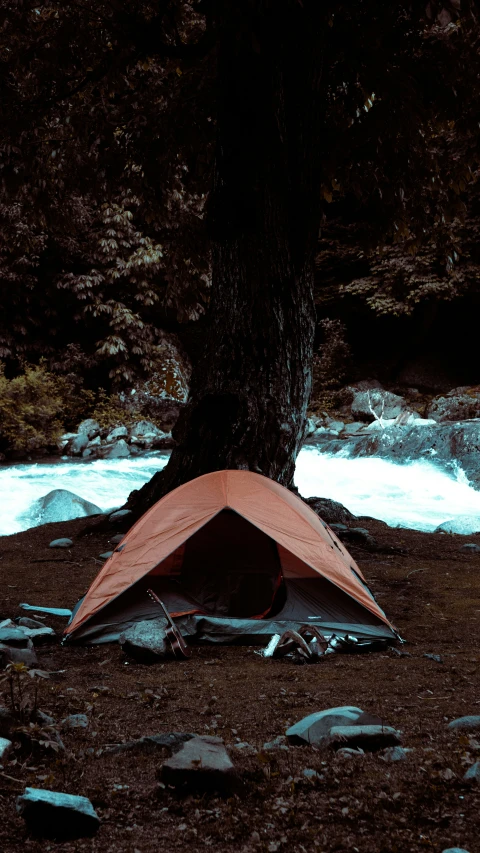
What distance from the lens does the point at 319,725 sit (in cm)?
266

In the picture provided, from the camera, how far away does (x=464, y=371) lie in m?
24.4

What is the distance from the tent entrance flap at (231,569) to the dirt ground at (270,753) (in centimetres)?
82

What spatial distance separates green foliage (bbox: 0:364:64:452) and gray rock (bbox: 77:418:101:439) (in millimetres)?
772

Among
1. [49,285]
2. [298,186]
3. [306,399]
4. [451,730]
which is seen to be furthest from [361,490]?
[49,285]

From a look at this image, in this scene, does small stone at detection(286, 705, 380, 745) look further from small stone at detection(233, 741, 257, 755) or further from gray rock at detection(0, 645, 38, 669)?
gray rock at detection(0, 645, 38, 669)

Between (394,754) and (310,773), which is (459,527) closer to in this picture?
(394,754)

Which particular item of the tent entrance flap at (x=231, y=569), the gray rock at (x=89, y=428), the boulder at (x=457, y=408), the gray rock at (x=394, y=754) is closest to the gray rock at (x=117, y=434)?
the gray rock at (x=89, y=428)

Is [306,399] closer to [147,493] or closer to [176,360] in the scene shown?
[147,493]

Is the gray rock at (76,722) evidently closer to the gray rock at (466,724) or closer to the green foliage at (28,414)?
the gray rock at (466,724)

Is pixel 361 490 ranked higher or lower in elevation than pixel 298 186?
lower

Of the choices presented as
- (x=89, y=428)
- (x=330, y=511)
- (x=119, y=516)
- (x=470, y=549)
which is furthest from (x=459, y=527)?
(x=89, y=428)

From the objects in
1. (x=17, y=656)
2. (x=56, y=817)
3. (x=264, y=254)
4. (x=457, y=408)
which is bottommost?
(x=17, y=656)

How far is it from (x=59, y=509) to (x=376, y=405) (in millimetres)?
12896

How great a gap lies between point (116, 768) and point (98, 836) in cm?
47
